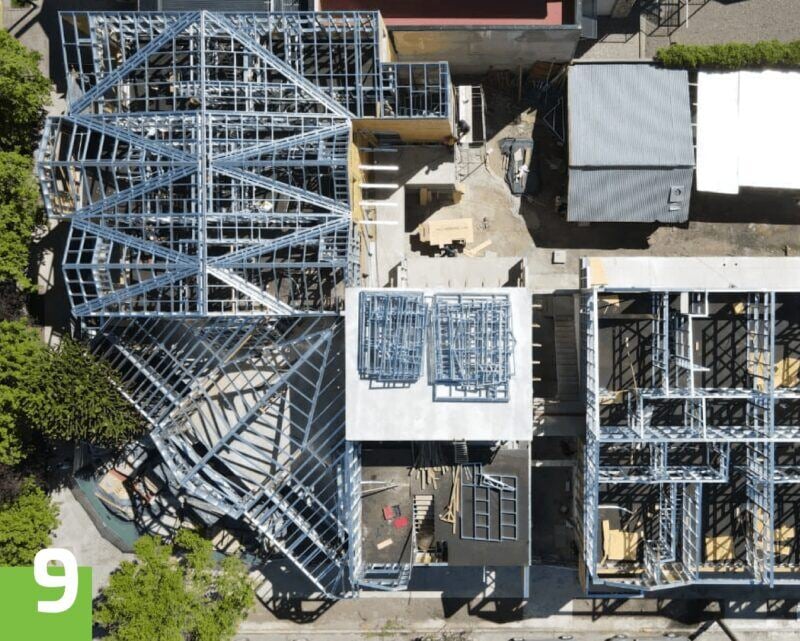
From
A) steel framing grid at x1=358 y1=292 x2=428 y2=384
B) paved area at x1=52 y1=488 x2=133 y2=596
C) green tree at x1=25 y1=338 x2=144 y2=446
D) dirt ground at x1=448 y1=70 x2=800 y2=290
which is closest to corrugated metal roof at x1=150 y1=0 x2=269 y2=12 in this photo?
dirt ground at x1=448 y1=70 x2=800 y2=290

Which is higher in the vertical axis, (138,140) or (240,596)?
(138,140)

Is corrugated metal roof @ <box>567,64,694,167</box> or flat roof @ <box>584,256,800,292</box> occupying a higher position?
corrugated metal roof @ <box>567,64,694,167</box>

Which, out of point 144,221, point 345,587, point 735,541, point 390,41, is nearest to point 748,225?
point 735,541

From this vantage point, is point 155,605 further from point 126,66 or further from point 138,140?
point 126,66

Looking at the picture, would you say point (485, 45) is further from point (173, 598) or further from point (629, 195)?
point (173, 598)

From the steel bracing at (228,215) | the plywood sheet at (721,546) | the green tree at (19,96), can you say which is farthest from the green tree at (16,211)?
the plywood sheet at (721,546)

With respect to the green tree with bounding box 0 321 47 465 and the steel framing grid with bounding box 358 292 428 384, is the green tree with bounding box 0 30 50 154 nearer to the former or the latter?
the green tree with bounding box 0 321 47 465
